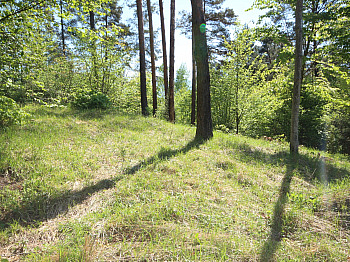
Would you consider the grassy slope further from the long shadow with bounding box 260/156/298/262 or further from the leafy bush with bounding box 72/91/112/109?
the leafy bush with bounding box 72/91/112/109

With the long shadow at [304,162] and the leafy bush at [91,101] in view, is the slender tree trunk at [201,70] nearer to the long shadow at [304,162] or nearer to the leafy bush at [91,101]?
the long shadow at [304,162]

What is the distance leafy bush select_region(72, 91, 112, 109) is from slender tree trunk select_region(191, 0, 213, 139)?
541 cm

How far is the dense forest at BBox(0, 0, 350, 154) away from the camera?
4551mm

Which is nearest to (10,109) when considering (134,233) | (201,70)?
(134,233)

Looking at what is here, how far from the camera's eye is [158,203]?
3082 millimetres

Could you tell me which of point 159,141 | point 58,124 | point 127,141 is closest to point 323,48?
point 159,141

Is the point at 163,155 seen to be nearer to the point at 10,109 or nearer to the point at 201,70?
the point at 201,70

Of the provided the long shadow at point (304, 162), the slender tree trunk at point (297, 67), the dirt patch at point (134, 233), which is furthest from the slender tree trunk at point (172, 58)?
the dirt patch at point (134, 233)

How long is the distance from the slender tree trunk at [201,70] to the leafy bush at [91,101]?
213 inches

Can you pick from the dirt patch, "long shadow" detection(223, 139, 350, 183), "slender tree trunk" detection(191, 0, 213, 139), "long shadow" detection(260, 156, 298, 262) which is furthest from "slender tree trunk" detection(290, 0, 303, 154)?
the dirt patch

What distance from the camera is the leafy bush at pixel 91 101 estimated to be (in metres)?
9.67

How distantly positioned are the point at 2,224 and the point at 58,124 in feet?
15.1

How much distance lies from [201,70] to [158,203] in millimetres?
4986

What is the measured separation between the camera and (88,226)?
2.62m
